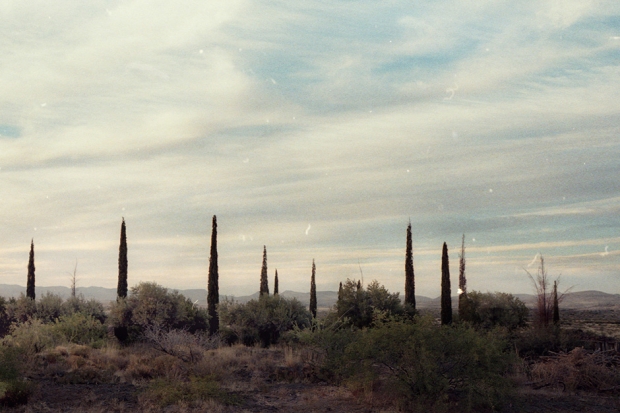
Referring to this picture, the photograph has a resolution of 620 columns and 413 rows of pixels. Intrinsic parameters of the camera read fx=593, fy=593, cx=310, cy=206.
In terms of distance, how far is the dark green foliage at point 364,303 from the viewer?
126 feet

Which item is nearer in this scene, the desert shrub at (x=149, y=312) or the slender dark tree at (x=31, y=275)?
the desert shrub at (x=149, y=312)

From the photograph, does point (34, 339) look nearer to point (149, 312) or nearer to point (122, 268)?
point (149, 312)

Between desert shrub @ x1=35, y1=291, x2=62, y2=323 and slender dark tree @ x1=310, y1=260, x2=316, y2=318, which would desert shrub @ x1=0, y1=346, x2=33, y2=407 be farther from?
slender dark tree @ x1=310, y1=260, x2=316, y2=318

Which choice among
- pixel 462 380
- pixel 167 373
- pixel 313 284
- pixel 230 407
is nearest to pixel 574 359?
pixel 462 380

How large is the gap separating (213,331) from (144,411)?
74.2 ft

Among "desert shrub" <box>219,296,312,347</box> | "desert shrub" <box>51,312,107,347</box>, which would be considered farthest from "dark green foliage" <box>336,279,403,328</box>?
"desert shrub" <box>51,312,107,347</box>

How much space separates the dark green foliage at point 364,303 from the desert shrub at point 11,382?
880 inches

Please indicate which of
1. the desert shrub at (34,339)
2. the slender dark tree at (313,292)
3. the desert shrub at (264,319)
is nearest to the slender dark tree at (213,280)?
the desert shrub at (264,319)

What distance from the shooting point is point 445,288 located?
159ft

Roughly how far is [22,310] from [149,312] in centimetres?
1191

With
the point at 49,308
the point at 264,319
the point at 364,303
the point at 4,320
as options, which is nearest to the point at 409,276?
the point at 364,303

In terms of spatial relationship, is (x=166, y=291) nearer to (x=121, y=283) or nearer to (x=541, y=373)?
(x=121, y=283)

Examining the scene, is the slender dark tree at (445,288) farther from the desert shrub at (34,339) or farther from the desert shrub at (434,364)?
the desert shrub at (434,364)

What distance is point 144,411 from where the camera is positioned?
17109 millimetres
